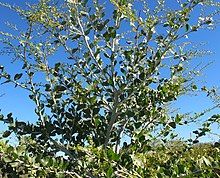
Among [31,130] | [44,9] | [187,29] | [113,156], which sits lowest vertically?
[113,156]

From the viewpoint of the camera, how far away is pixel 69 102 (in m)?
5.13

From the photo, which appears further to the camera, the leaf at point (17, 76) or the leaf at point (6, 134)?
the leaf at point (17, 76)

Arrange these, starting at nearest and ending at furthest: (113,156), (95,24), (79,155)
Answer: (113,156) → (79,155) → (95,24)

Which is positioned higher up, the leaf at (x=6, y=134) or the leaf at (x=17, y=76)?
the leaf at (x=17, y=76)

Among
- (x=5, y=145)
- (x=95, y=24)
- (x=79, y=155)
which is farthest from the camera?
(x=95, y=24)

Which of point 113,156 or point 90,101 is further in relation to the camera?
point 90,101

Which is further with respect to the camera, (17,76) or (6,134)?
(17,76)

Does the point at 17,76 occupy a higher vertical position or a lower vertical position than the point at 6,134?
higher

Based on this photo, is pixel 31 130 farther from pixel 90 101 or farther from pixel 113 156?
pixel 113 156

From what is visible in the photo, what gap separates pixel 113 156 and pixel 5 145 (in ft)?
3.30

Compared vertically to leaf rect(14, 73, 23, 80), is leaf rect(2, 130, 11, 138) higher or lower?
lower

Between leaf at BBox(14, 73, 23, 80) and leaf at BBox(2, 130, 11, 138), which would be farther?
leaf at BBox(14, 73, 23, 80)

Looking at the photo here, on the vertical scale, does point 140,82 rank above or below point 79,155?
above

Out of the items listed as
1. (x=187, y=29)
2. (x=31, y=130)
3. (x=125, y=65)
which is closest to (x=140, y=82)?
(x=125, y=65)
